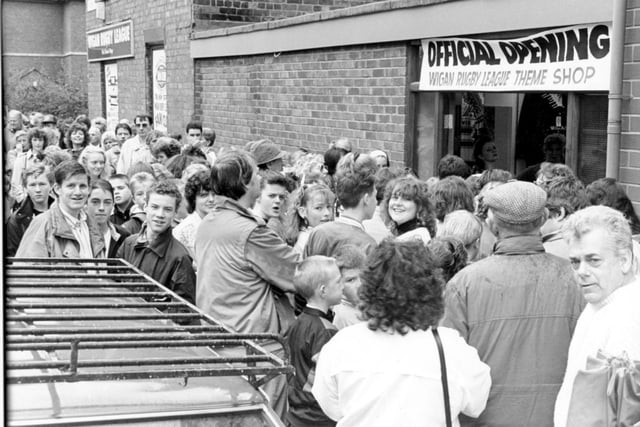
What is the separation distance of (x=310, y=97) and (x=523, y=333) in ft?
26.7

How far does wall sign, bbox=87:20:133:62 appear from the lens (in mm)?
17984

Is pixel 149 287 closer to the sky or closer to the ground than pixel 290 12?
closer to the ground

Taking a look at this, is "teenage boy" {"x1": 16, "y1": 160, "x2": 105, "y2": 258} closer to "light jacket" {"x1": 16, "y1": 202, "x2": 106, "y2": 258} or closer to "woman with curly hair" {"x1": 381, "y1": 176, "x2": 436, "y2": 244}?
"light jacket" {"x1": 16, "y1": 202, "x2": 106, "y2": 258}

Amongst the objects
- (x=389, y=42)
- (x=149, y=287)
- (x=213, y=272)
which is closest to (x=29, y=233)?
A: (x=213, y=272)

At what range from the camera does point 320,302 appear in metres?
4.45

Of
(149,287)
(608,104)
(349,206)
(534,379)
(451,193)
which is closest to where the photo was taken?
(534,379)

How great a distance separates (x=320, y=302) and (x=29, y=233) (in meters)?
2.24

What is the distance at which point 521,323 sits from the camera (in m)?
3.63

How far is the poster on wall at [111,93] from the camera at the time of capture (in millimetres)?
19391

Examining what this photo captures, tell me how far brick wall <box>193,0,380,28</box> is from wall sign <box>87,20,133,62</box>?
340 cm

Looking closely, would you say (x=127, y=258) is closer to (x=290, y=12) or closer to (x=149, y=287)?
(x=149, y=287)

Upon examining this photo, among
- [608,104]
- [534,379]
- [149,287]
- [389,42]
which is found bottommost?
[534,379]

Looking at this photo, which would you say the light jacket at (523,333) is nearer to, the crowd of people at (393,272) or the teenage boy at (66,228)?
the crowd of people at (393,272)

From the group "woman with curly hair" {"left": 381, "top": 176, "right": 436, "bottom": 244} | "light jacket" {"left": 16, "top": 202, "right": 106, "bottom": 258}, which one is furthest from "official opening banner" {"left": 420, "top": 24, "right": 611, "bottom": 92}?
"light jacket" {"left": 16, "top": 202, "right": 106, "bottom": 258}
